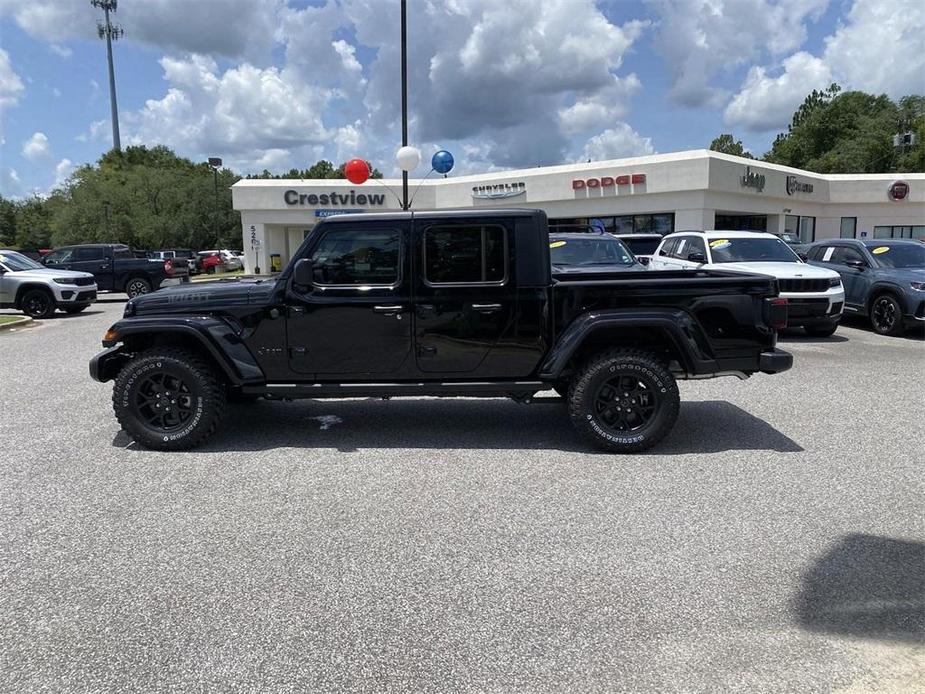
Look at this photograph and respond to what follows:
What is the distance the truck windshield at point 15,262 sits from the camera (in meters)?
16.3

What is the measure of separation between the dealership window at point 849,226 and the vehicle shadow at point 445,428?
108 ft

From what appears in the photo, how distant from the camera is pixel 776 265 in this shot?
11000 millimetres

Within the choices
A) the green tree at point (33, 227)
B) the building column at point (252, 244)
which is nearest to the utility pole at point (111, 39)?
the green tree at point (33, 227)

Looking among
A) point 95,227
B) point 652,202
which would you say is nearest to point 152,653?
point 652,202

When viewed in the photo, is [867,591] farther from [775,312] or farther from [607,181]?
[607,181]

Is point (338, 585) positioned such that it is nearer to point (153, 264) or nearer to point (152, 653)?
point (152, 653)

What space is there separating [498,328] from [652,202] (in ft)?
76.7

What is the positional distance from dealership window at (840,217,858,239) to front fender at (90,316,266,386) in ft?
119

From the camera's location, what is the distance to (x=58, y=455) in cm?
527

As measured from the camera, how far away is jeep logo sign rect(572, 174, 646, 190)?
26.3 metres

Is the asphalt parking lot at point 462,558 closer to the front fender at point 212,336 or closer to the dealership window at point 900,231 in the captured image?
the front fender at point 212,336

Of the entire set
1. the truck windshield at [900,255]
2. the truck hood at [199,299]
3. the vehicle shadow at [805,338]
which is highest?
the truck windshield at [900,255]

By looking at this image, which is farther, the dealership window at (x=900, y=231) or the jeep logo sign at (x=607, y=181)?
the dealership window at (x=900, y=231)

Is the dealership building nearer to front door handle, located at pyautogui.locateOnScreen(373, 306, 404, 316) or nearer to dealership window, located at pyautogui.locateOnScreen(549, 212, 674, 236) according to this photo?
dealership window, located at pyautogui.locateOnScreen(549, 212, 674, 236)
